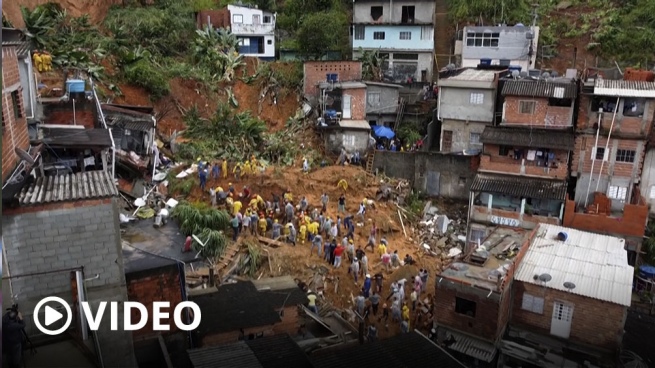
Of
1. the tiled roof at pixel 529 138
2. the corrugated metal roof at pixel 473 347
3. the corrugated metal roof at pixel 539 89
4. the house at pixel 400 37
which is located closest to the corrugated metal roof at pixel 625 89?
the corrugated metal roof at pixel 539 89

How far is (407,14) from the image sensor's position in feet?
140

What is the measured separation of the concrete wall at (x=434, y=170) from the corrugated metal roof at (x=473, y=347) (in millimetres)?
13698

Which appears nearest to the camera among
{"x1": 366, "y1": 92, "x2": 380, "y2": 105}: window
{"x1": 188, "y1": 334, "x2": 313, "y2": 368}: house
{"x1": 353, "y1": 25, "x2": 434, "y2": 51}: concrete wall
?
{"x1": 188, "y1": 334, "x2": 313, "y2": 368}: house

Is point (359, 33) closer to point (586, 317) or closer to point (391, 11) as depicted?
point (391, 11)

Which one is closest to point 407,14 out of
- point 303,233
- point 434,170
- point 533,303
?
point 434,170

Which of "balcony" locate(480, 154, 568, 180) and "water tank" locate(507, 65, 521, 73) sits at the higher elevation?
"water tank" locate(507, 65, 521, 73)

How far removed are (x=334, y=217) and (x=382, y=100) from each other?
1256 cm

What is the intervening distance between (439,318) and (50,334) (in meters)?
12.8

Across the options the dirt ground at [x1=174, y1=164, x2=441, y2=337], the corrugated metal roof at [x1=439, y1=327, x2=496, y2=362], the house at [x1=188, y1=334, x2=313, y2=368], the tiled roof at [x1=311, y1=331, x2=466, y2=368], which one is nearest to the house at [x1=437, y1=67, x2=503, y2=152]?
the dirt ground at [x1=174, y1=164, x2=441, y2=337]

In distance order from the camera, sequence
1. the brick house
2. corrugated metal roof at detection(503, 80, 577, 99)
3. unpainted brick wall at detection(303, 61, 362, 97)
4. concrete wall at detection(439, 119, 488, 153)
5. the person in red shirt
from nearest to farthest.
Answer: the person in red shirt < the brick house < corrugated metal roof at detection(503, 80, 577, 99) < concrete wall at detection(439, 119, 488, 153) < unpainted brick wall at detection(303, 61, 362, 97)

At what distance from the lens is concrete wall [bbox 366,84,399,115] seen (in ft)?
122

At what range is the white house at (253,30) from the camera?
4309 centimetres

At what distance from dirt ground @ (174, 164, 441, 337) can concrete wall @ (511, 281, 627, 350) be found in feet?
15.9

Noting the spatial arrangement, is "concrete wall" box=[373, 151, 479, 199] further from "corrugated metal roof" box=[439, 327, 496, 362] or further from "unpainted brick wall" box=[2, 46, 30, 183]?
"unpainted brick wall" box=[2, 46, 30, 183]
